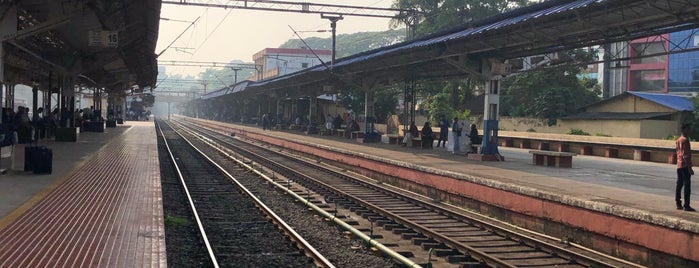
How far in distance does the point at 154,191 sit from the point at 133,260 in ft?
19.8

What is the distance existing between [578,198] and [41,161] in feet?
37.8

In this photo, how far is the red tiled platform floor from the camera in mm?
6758

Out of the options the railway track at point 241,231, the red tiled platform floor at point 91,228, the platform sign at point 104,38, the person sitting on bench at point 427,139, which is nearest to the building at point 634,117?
the person sitting on bench at point 427,139

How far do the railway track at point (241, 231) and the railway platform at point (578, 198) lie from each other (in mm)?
4437

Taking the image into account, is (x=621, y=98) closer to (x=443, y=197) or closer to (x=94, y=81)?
(x=443, y=197)

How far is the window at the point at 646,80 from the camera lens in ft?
212

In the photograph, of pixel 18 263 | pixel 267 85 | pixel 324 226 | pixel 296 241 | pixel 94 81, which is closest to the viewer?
pixel 18 263

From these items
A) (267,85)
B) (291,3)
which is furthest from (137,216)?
(267,85)

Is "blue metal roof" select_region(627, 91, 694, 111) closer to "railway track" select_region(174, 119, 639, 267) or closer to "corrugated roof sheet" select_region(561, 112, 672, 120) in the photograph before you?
"corrugated roof sheet" select_region(561, 112, 672, 120)

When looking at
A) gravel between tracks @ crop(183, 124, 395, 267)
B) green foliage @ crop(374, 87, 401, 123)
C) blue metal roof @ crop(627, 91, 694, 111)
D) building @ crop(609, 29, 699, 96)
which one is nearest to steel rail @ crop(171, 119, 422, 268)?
gravel between tracks @ crop(183, 124, 395, 267)

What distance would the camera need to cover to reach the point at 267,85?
50.3m

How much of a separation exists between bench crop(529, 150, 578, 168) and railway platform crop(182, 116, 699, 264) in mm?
373

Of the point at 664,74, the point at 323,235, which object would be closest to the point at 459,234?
the point at 323,235

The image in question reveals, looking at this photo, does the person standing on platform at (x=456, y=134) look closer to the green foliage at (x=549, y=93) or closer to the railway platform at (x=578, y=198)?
the railway platform at (x=578, y=198)
